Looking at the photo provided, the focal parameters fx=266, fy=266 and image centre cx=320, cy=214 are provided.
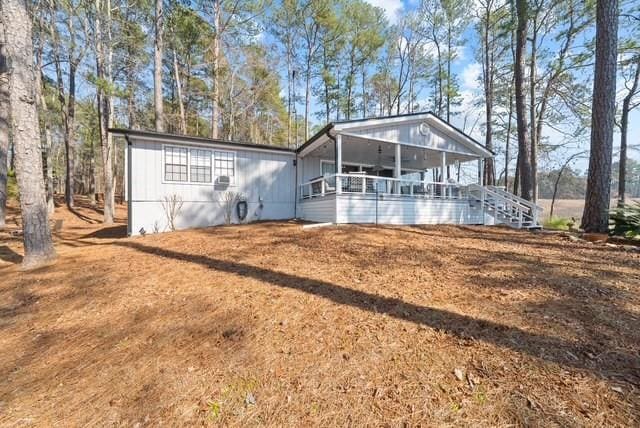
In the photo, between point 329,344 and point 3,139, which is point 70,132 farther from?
point 329,344

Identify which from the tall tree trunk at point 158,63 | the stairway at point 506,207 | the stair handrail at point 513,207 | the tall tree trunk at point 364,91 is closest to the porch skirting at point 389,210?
the stairway at point 506,207

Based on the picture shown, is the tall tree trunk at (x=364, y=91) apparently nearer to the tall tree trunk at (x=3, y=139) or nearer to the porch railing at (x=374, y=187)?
the porch railing at (x=374, y=187)

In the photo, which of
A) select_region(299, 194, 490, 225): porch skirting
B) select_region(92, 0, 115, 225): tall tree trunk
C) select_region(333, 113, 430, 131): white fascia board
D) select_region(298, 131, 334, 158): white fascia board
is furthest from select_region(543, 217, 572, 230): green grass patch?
select_region(92, 0, 115, 225): tall tree trunk

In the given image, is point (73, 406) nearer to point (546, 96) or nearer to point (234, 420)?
point (234, 420)

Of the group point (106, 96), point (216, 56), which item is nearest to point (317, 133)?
point (106, 96)

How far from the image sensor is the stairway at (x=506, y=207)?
910 centimetres

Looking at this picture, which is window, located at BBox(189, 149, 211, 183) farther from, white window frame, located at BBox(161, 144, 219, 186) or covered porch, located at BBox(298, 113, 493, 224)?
covered porch, located at BBox(298, 113, 493, 224)

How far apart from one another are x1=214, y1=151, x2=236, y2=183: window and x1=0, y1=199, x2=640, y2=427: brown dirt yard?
6.27 metres

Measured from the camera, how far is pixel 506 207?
10.4m

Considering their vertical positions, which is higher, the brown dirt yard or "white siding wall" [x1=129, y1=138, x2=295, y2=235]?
"white siding wall" [x1=129, y1=138, x2=295, y2=235]

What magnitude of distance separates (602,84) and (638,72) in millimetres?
13513

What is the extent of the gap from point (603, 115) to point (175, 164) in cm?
1214

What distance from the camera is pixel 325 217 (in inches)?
352

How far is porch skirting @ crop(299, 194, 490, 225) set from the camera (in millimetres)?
8430
